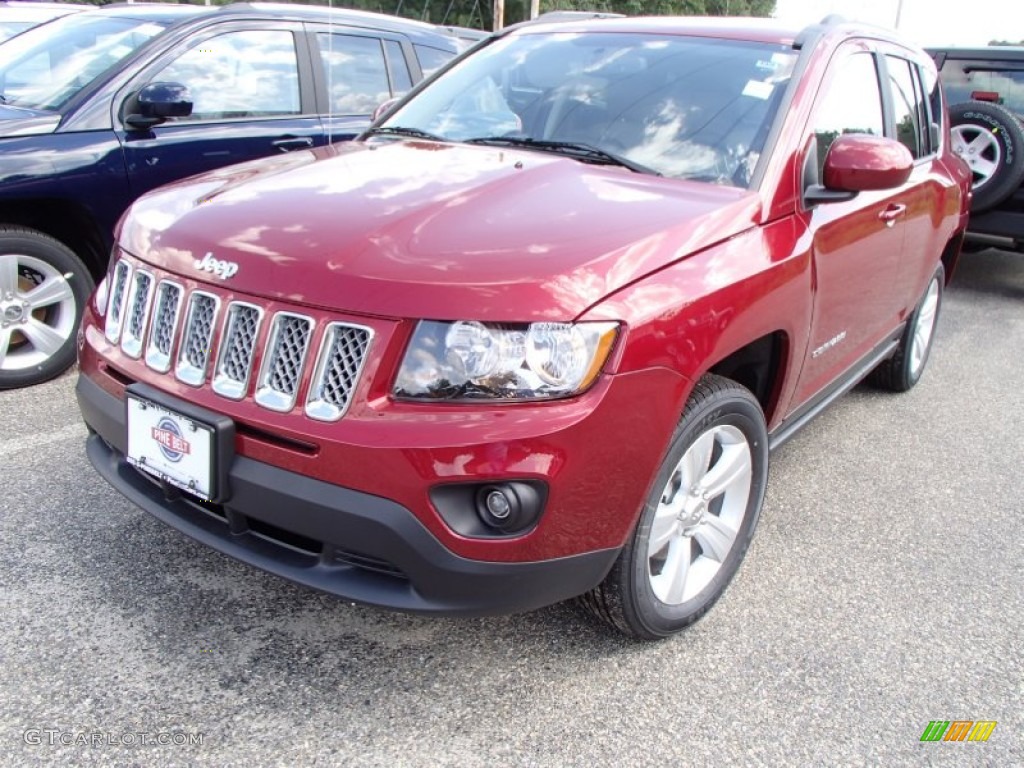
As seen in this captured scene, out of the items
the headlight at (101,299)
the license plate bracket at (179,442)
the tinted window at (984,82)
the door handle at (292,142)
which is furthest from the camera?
the tinted window at (984,82)

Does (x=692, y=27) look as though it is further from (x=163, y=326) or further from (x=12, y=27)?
(x=12, y=27)

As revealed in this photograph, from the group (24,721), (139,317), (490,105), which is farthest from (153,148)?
(24,721)

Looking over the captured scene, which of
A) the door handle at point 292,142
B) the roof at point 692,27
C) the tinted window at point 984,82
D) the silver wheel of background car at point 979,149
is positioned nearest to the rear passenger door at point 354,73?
the door handle at point 292,142

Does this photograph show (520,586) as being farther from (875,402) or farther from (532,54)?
(875,402)

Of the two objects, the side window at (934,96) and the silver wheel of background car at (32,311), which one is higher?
the side window at (934,96)

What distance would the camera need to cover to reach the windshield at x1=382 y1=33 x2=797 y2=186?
271 cm

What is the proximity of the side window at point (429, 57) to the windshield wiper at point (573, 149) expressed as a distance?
2.64 m

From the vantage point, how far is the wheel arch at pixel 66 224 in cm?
387

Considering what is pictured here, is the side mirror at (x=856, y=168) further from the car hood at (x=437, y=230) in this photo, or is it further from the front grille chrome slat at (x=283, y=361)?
the front grille chrome slat at (x=283, y=361)

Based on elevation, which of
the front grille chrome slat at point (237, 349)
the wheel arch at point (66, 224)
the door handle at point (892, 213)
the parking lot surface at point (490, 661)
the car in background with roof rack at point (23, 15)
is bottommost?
the parking lot surface at point (490, 661)

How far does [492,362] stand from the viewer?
1.90 metres

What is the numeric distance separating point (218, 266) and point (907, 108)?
122 inches

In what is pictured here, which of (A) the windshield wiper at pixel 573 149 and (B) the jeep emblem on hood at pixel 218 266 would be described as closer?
(B) the jeep emblem on hood at pixel 218 266

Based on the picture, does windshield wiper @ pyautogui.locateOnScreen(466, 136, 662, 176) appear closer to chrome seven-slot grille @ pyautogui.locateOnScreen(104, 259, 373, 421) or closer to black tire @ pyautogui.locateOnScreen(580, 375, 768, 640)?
black tire @ pyautogui.locateOnScreen(580, 375, 768, 640)
